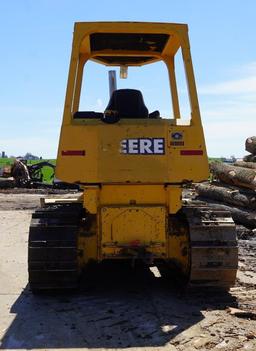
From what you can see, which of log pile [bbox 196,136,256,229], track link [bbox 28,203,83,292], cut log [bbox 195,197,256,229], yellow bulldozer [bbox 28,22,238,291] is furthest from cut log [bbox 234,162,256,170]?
track link [bbox 28,203,83,292]

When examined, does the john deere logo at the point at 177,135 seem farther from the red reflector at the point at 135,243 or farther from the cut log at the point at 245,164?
the cut log at the point at 245,164

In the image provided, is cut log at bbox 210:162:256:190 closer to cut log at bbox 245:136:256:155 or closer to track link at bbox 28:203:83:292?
cut log at bbox 245:136:256:155

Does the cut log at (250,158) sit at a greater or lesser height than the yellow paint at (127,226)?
greater

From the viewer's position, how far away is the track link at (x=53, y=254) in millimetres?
6305

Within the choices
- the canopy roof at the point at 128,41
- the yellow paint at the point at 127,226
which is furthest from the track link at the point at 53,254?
the canopy roof at the point at 128,41

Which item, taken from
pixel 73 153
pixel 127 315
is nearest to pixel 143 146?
pixel 73 153

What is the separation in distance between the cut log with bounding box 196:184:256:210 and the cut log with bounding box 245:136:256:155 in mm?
1553

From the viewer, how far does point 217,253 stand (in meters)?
6.32

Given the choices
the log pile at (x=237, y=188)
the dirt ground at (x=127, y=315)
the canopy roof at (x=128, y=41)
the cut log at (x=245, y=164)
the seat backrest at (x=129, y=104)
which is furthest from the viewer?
the cut log at (x=245, y=164)

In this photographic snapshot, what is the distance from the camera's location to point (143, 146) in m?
6.28

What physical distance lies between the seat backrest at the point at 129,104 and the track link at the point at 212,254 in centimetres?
149

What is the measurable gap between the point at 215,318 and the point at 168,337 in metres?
0.78

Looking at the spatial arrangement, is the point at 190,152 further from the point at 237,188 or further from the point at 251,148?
the point at 251,148

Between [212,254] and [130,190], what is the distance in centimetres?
118
